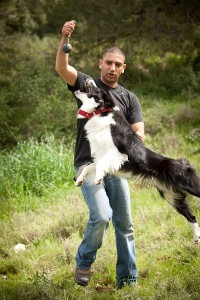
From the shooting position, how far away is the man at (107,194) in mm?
3840

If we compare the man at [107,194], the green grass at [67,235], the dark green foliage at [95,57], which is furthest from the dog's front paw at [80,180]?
the dark green foliage at [95,57]

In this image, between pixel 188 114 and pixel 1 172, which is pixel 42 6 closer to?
pixel 188 114

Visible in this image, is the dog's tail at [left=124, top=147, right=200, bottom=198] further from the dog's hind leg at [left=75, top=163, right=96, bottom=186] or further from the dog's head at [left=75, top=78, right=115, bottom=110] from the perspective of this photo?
the dog's head at [left=75, top=78, right=115, bottom=110]

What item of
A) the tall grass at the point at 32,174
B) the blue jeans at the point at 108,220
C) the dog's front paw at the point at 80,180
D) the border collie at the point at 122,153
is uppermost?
the border collie at the point at 122,153

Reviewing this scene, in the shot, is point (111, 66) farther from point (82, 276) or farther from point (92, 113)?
point (82, 276)

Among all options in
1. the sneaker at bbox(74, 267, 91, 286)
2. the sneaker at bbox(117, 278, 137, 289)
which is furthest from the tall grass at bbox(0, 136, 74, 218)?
the sneaker at bbox(74, 267, 91, 286)

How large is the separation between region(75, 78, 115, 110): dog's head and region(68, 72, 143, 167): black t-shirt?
8cm

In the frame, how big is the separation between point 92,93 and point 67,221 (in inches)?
95.7

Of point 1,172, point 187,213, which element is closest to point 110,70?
point 187,213

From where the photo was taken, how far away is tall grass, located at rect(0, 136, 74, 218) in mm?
7164

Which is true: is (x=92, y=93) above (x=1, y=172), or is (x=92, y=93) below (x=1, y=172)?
above

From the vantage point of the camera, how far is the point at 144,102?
11008 millimetres

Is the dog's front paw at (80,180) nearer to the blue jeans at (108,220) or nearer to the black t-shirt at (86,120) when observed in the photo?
the blue jeans at (108,220)

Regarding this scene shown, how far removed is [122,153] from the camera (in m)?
3.80
